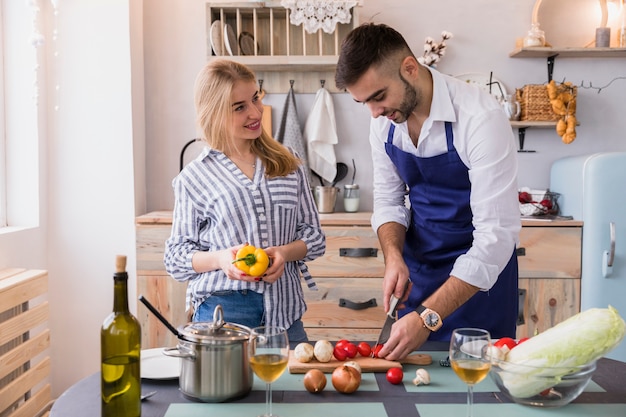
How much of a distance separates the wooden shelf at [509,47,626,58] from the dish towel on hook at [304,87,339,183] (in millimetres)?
1109

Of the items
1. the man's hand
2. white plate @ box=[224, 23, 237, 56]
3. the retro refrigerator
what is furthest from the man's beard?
white plate @ box=[224, 23, 237, 56]

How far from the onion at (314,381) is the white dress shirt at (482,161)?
57cm

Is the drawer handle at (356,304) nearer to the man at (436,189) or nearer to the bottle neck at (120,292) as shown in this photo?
the man at (436,189)

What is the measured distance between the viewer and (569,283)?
3268 millimetres

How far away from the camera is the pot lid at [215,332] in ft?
4.24

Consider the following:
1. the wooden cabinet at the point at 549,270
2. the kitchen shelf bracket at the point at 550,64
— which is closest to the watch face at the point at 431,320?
the wooden cabinet at the point at 549,270

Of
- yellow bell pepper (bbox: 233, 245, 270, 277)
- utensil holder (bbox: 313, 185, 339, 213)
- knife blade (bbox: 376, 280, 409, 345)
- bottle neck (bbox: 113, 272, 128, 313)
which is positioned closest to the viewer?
bottle neck (bbox: 113, 272, 128, 313)

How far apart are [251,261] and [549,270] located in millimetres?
2044

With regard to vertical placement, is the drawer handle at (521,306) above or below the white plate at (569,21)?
below

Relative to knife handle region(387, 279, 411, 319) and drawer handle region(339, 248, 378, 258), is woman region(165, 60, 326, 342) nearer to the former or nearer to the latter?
knife handle region(387, 279, 411, 319)

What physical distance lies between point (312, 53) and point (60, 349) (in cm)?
217

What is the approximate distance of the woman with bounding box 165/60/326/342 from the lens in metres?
1.93

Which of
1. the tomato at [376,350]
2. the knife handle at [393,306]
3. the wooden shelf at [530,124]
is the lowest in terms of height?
the tomato at [376,350]

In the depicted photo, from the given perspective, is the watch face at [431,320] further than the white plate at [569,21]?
No
